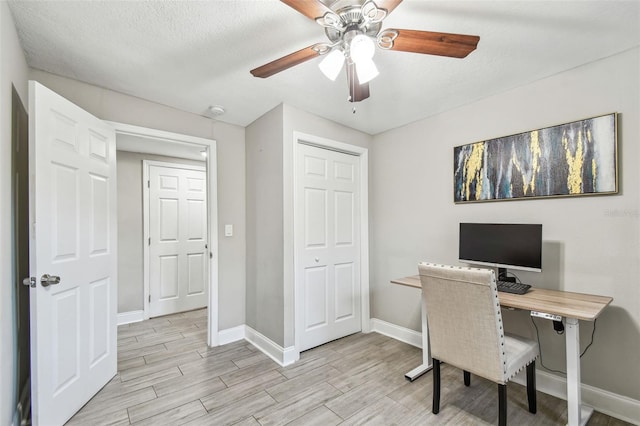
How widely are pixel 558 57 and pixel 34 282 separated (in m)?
3.49

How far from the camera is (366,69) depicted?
1.39 m

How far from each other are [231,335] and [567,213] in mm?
3161

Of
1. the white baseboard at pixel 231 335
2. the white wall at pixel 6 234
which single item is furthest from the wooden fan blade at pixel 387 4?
the white baseboard at pixel 231 335

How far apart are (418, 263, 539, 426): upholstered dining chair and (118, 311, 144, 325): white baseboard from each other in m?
3.58

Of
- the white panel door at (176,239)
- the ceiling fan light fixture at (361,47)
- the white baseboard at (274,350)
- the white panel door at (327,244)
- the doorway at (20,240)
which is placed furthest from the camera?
the white panel door at (176,239)

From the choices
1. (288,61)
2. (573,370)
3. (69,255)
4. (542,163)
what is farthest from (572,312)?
(69,255)

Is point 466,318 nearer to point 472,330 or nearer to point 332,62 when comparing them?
point 472,330

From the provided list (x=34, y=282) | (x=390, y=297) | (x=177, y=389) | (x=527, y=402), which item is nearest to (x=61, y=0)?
(x=34, y=282)

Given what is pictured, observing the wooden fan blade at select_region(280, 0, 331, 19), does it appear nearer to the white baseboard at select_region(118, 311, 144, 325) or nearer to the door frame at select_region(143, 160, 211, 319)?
the door frame at select_region(143, 160, 211, 319)

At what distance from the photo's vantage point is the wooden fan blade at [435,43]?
1297 millimetres

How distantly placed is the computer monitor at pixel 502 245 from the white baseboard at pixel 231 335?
233 cm

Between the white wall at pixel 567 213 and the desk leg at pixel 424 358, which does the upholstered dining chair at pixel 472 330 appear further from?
the white wall at pixel 567 213

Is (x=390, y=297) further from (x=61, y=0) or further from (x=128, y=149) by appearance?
(x=128, y=149)

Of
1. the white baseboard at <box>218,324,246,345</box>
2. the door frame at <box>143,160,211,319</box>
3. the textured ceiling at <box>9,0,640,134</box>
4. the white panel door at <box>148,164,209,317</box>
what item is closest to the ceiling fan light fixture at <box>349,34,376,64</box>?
the textured ceiling at <box>9,0,640,134</box>
